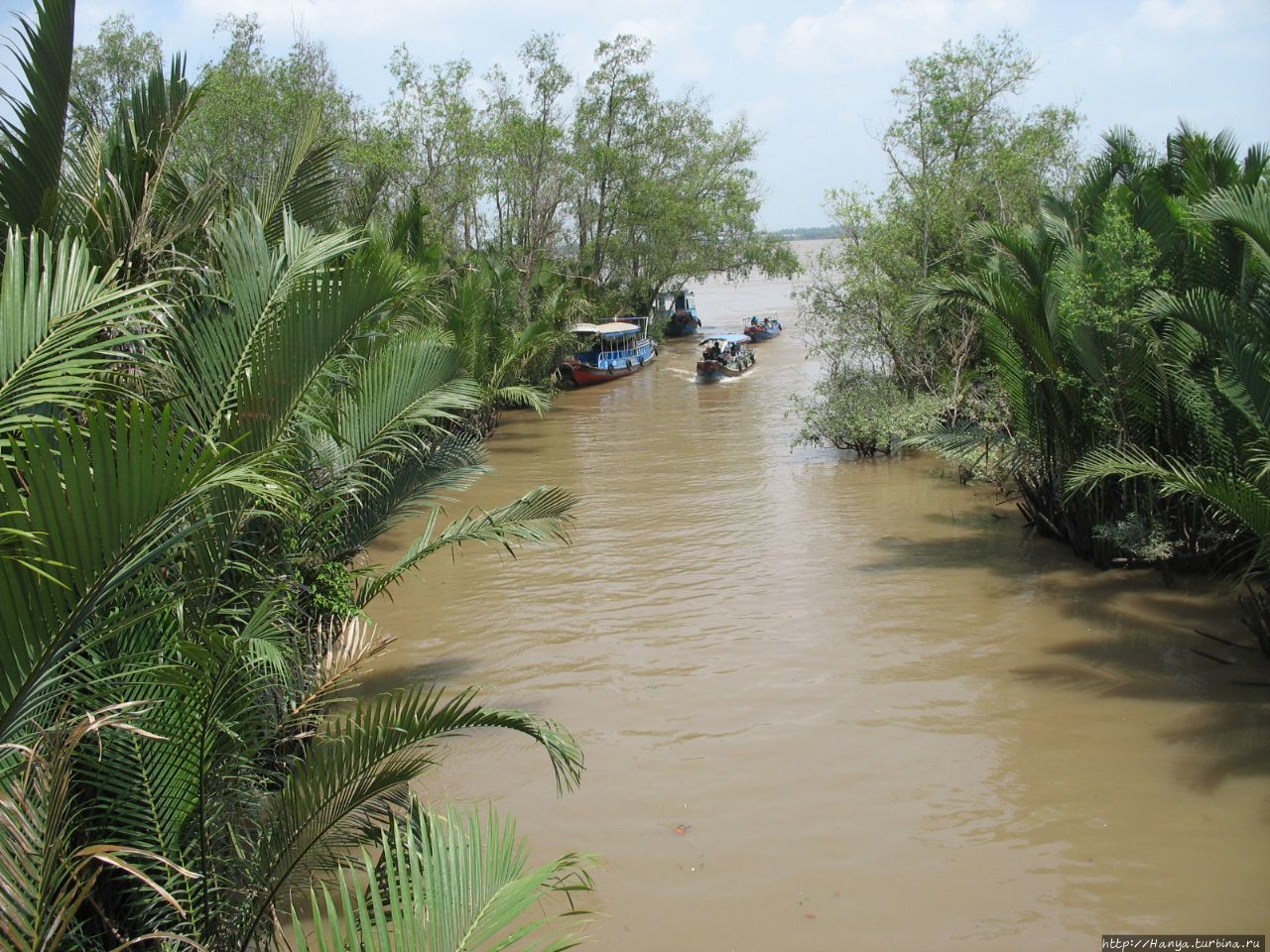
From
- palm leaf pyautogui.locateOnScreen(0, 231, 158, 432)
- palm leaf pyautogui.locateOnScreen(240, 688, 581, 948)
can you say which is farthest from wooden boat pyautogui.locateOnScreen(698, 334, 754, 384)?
palm leaf pyautogui.locateOnScreen(0, 231, 158, 432)

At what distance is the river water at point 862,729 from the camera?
17.1 ft

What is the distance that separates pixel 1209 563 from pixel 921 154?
1251 centimetres

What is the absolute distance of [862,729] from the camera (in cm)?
714

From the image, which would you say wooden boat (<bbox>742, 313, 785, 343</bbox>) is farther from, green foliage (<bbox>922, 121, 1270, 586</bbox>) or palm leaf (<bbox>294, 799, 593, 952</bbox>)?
palm leaf (<bbox>294, 799, 593, 952</bbox>)

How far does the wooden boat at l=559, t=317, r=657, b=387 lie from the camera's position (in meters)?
30.2

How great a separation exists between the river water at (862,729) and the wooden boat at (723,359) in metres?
16.9

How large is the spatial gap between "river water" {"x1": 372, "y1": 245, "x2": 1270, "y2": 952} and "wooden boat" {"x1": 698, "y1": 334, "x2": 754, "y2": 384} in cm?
1695

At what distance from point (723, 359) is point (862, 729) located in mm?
24734

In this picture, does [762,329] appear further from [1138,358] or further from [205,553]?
[205,553]

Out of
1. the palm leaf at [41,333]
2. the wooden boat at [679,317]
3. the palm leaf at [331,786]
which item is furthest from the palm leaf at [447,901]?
the wooden boat at [679,317]

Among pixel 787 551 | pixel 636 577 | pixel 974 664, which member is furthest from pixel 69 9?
pixel 787 551

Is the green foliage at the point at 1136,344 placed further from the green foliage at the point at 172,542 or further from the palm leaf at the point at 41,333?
the palm leaf at the point at 41,333

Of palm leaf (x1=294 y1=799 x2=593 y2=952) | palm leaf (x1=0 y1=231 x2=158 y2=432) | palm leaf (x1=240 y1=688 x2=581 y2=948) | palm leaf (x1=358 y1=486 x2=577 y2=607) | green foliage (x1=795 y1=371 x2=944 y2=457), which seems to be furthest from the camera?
green foliage (x1=795 y1=371 x2=944 y2=457)

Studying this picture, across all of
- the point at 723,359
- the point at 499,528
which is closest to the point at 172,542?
the point at 499,528
